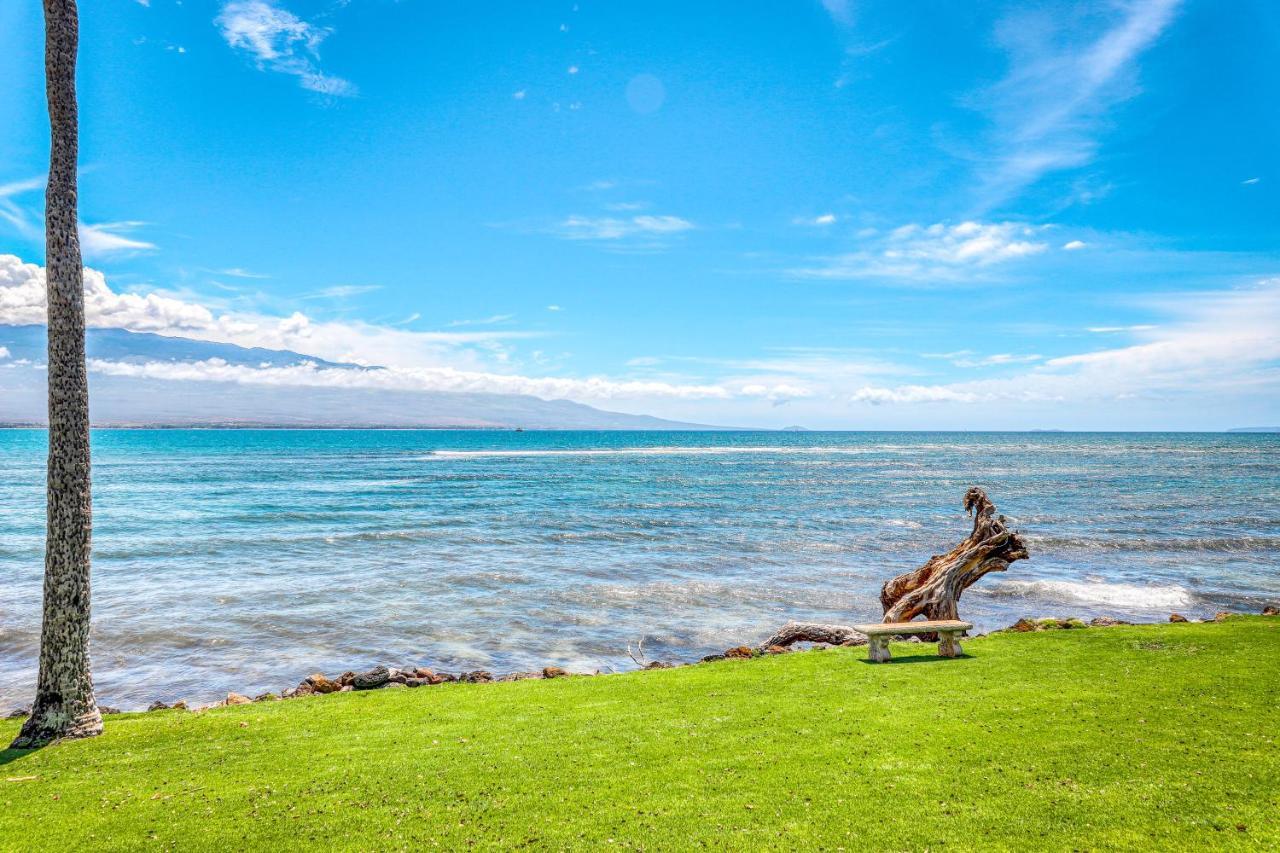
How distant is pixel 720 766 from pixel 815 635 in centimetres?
1013

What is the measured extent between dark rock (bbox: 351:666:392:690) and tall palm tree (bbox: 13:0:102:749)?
4.59 m

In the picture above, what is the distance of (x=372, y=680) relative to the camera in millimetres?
15242

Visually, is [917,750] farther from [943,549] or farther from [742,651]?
[943,549]

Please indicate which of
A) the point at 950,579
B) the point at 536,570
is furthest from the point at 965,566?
the point at 536,570

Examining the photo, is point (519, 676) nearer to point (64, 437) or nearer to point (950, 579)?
point (64, 437)

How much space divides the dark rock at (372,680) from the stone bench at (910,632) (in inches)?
394

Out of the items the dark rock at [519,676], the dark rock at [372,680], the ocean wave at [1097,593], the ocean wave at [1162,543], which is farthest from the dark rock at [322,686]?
the ocean wave at [1162,543]

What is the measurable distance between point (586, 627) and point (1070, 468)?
323 ft

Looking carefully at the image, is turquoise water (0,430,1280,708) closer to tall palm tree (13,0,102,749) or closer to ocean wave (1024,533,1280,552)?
ocean wave (1024,533,1280,552)

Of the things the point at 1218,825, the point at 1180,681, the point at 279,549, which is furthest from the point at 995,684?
the point at 279,549

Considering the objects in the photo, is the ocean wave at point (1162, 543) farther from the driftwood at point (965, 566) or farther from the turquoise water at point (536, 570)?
the driftwood at point (965, 566)

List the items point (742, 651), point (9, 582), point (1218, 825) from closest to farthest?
1. point (1218, 825)
2. point (742, 651)
3. point (9, 582)

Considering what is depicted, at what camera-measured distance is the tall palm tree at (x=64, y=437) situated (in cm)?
1122

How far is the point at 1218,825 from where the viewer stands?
23.9ft
